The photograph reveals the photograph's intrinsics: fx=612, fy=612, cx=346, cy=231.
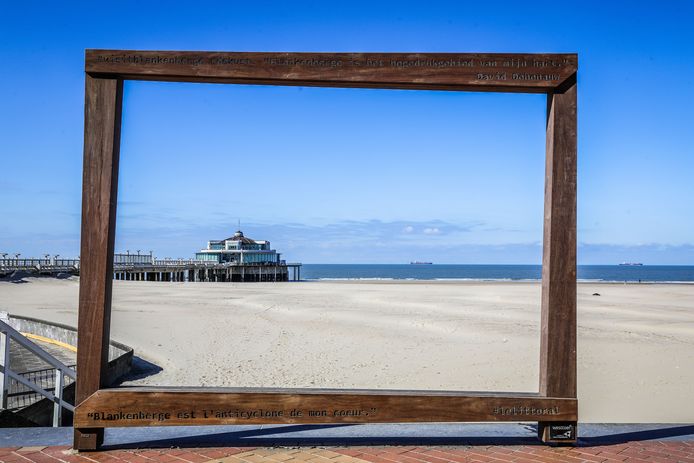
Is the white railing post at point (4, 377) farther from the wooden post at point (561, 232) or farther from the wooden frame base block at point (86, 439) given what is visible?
the wooden post at point (561, 232)

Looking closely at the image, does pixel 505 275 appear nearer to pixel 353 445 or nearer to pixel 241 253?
pixel 241 253

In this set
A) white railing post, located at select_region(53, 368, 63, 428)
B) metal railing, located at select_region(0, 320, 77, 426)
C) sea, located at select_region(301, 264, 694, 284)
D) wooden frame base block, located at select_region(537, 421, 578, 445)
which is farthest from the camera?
sea, located at select_region(301, 264, 694, 284)

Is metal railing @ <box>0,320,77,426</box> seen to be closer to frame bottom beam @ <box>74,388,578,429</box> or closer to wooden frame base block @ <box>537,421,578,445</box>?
frame bottom beam @ <box>74,388,578,429</box>

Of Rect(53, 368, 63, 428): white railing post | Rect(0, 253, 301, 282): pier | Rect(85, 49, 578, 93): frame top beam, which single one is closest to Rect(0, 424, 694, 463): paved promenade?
Rect(53, 368, 63, 428): white railing post

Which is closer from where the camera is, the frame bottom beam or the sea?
the frame bottom beam

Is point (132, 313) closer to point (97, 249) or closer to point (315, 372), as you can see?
point (315, 372)

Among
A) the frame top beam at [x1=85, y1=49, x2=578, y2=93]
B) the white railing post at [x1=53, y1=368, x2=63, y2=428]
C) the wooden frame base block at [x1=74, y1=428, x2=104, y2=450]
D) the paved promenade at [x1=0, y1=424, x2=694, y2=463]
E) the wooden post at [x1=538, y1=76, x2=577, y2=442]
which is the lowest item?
the white railing post at [x1=53, y1=368, x2=63, y2=428]

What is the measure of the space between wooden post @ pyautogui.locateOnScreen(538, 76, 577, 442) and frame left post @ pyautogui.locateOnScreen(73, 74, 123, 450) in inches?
125

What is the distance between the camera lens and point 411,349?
13.7 meters

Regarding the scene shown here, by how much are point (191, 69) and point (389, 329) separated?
552 inches

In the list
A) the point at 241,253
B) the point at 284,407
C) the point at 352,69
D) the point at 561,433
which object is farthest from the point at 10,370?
the point at 241,253

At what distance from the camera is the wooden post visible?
177 inches

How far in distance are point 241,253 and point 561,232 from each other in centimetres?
8539

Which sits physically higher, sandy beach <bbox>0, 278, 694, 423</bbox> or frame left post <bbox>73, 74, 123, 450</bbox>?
frame left post <bbox>73, 74, 123, 450</bbox>
